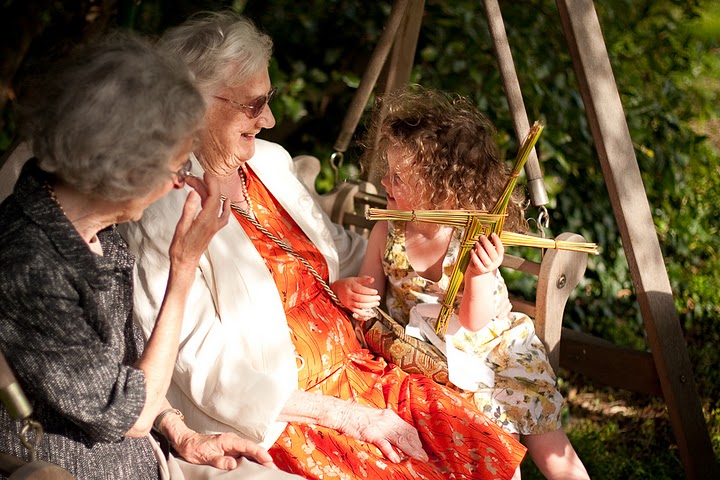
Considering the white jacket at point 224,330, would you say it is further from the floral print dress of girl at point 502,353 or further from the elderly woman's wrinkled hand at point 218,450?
the floral print dress of girl at point 502,353

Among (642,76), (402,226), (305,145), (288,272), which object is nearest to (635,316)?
(642,76)

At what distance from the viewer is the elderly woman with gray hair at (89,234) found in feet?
5.10

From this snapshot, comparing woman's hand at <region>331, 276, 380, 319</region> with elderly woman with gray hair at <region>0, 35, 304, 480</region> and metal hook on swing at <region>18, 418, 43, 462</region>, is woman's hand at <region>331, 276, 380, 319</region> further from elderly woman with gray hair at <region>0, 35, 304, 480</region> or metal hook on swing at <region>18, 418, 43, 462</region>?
metal hook on swing at <region>18, 418, 43, 462</region>

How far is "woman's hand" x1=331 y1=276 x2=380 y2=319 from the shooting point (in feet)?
8.52

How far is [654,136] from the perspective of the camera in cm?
475

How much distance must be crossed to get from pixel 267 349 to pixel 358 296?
0.41 metres

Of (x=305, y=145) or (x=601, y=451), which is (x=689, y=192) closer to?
(x=601, y=451)

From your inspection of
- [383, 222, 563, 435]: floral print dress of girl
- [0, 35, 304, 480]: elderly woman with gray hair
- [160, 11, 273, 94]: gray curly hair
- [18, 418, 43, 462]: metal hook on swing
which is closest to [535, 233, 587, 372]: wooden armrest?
[383, 222, 563, 435]: floral print dress of girl

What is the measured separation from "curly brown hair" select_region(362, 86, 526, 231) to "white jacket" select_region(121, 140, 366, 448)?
577 mm

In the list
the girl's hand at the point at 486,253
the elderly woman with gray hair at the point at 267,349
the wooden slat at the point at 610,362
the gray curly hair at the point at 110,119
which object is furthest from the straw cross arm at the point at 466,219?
the gray curly hair at the point at 110,119

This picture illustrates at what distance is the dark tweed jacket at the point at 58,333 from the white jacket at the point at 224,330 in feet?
1.57

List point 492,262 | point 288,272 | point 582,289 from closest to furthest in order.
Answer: point 492,262 < point 288,272 < point 582,289

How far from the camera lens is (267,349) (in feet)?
7.61

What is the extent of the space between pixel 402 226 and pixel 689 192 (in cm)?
277
